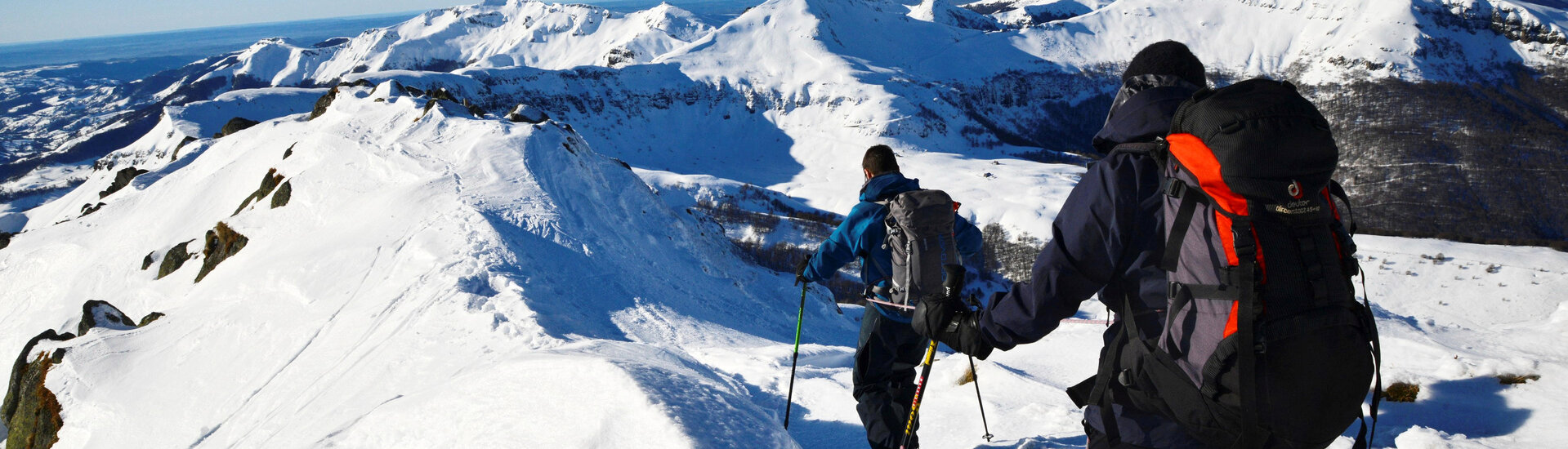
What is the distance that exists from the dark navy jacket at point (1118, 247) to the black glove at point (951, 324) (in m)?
0.34

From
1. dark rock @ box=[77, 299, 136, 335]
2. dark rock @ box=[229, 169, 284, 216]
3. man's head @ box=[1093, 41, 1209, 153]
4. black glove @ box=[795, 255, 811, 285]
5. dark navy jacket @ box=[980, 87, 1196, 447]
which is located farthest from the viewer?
dark rock @ box=[229, 169, 284, 216]

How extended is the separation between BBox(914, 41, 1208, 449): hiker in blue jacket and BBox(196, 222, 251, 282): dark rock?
21.1 meters

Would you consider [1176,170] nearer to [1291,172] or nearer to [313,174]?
[1291,172]

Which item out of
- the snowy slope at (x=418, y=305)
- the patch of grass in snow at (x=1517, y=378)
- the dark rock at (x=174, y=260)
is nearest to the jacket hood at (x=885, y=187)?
the snowy slope at (x=418, y=305)

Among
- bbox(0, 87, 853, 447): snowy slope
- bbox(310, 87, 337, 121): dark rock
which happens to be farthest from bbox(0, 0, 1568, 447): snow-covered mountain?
bbox(310, 87, 337, 121): dark rock

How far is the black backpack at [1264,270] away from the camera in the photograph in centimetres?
278

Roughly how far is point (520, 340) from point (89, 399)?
773cm

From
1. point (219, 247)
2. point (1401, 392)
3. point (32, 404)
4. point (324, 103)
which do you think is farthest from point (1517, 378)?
point (324, 103)

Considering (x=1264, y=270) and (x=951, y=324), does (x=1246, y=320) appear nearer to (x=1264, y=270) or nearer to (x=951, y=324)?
(x=1264, y=270)

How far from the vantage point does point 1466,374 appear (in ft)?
26.4

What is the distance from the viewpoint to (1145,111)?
3.35 meters

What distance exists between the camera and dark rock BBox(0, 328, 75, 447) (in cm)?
1100

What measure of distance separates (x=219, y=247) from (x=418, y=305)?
41.2ft

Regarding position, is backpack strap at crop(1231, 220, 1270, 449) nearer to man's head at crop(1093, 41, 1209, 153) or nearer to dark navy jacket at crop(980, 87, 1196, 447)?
dark navy jacket at crop(980, 87, 1196, 447)
